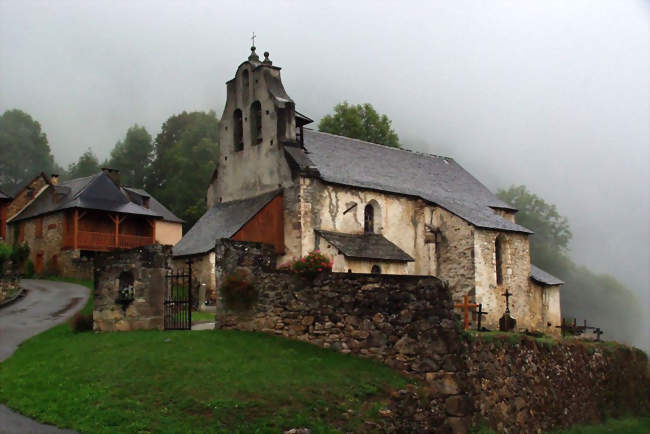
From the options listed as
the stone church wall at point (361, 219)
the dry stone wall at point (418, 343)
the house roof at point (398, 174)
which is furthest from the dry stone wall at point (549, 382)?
the house roof at point (398, 174)

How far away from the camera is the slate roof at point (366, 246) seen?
32500 mm

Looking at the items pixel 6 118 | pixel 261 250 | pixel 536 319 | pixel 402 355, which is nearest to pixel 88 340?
pixel 261 250

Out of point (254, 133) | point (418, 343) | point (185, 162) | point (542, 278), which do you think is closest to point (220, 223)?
point (254, 133)

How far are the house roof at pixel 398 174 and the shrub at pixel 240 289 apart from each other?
50.3 ft

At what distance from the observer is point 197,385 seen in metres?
14.0

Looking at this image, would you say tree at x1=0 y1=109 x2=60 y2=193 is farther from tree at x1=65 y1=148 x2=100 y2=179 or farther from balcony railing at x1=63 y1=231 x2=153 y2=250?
balcony railing at x1=63 y1=231 x2=153 y2=250

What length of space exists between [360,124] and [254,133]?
19.4 meters

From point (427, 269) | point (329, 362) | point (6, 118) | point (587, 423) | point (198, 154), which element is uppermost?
point (6, 118)

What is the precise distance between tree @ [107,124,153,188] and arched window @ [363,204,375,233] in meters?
48.6

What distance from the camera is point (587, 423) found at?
67.3 ft

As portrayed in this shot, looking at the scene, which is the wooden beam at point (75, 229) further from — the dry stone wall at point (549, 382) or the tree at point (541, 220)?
the tree at point (541, 220)

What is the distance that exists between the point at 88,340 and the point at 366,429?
8917 millimetres

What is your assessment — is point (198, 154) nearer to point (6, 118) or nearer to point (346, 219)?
point (6, 118)

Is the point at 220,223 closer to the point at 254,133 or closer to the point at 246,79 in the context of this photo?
the point at 254,133
